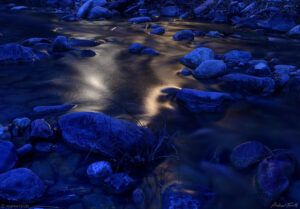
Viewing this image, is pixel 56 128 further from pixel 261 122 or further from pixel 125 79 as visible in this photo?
pixel 261 122

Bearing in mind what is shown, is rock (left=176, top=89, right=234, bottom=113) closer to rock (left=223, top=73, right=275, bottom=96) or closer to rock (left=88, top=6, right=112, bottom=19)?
rock (left=223, top=73, right=275, bottom=96)

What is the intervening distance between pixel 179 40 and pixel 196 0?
17.2ft

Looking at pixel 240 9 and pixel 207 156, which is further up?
pixel 240 9

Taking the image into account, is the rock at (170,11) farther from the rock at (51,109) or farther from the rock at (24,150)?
the rock at (24,150)

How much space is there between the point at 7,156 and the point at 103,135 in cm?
70

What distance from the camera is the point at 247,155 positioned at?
1885 mm

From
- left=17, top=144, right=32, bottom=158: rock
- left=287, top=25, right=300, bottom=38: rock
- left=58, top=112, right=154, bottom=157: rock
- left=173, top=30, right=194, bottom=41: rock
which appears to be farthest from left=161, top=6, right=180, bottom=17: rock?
left=17, top=144, right=32, bottom=158: rock

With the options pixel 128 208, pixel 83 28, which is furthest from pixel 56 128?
pixel 83 28

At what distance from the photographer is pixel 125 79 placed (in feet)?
11.6

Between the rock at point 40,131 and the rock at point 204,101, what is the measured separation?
144cm

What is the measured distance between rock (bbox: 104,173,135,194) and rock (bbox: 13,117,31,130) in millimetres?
1035

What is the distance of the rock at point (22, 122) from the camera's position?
7.35 ft

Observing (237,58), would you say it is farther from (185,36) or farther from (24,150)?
(24,150)

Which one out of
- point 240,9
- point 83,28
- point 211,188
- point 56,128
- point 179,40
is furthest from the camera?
point 240,9
